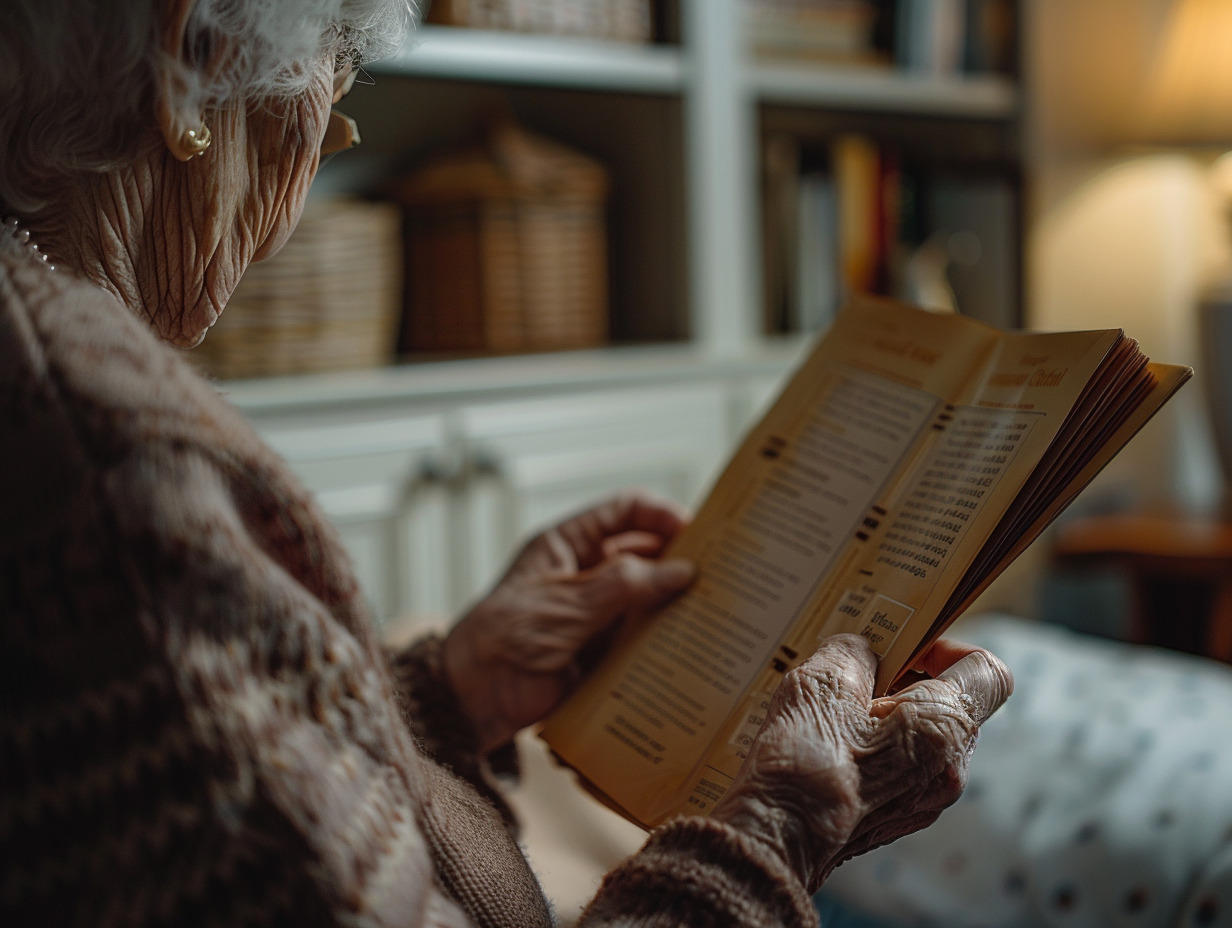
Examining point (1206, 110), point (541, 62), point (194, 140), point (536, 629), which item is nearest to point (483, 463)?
point (541, 62)

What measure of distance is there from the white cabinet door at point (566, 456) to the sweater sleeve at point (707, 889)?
108cm

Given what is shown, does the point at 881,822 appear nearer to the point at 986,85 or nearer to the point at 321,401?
the point at 321,401

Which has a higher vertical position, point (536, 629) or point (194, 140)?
point (194, 140)

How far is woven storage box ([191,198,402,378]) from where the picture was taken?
1401mm

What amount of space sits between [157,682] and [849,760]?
1.03 feet

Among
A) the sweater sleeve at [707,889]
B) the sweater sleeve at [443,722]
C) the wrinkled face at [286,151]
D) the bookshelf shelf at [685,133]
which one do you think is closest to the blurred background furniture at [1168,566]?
the bookshelf shelf at [685,133]

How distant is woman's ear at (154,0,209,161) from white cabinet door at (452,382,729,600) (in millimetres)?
1006

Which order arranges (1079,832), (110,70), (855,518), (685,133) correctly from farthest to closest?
(685,133)
(1079,832)
(855,518)
(110,70)

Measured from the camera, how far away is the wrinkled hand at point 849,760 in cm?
50

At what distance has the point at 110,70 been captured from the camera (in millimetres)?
497

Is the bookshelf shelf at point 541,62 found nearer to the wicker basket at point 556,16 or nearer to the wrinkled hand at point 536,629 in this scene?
the wicker basket at point 556,16

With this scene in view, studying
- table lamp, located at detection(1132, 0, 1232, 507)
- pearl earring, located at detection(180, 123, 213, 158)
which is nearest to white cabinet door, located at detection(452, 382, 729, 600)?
table lamp, located at detection(1132, 0, 1232, 507)

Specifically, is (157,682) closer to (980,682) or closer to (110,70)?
(110,70)

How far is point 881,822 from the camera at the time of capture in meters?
0.54
